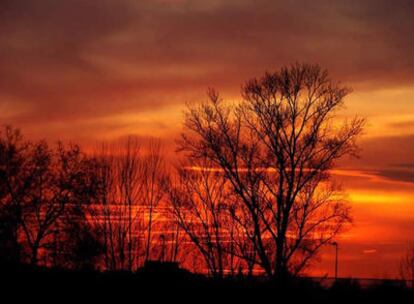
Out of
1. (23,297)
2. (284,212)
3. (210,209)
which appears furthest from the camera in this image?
(210,209)

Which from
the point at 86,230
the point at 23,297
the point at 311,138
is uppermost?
the point at 311,138

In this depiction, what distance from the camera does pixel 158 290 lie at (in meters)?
29.4

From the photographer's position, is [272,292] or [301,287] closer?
[272,292]

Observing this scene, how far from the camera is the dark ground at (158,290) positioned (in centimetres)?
2766

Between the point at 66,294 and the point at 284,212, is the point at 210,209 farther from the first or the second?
the point at 66,294

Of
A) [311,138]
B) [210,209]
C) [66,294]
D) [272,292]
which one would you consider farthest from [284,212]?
[66,294]

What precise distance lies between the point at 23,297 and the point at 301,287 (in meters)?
11.7

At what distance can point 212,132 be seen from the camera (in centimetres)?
4481

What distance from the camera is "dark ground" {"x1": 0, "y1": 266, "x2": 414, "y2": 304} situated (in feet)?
90.7

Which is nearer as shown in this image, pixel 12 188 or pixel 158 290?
pixel 158 290

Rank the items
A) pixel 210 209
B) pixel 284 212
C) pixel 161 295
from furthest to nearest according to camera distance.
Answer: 1. pixel 210 209
2. pixel 284 212
3. pixel 161 295

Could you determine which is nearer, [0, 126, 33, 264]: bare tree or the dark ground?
the dark ground

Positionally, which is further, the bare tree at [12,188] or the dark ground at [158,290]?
the bare tree at [12,188]

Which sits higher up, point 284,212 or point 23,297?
point 284,212
